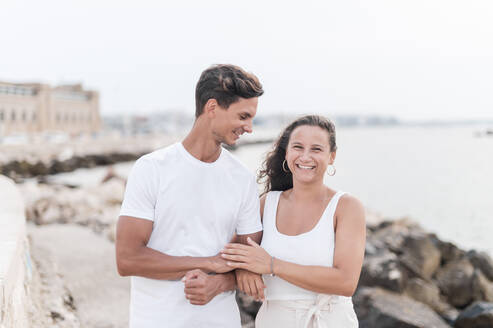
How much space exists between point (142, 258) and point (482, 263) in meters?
9.19

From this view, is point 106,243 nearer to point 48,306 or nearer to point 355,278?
point 48,306

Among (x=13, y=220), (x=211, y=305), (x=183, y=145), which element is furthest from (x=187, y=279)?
(x=13, y=220)

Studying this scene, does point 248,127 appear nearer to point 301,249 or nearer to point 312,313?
point 301,249

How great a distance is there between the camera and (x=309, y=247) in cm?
238

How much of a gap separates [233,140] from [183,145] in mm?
259

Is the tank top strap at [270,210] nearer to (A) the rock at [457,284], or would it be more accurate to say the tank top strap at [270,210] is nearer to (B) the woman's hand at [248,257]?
(B) the woman's hand at [248,257]

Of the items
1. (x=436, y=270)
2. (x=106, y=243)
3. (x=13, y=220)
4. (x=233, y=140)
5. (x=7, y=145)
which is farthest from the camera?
(x=7, y=145)

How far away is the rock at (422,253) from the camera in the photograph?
29.6 ft

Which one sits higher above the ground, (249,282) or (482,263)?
(249,282)

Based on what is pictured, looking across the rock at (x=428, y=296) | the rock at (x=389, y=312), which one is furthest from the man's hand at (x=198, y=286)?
the rock at (x=428, y=296)

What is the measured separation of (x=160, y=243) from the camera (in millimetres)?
2205

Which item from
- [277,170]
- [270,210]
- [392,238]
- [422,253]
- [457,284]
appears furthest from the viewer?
[392,238]

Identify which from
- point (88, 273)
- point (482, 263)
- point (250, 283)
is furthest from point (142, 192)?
point (482, 263)

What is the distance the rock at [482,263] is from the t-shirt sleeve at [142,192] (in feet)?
29.8
